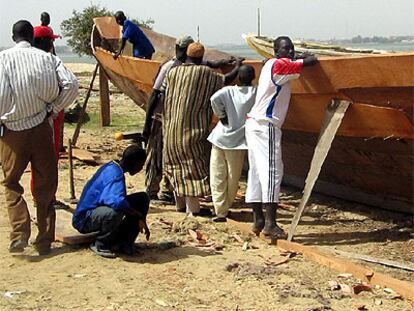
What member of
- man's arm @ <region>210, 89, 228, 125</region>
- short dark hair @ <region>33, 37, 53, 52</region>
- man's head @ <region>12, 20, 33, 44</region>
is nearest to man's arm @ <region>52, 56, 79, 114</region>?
man's head @ <region>12, 20, 33, 44</region>

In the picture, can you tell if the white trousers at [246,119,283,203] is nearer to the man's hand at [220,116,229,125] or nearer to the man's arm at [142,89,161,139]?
the man's hand at [220,116,229,125]

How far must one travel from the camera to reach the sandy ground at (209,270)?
4.27 metres

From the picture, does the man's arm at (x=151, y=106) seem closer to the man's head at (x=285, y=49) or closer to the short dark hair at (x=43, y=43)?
the short dark hair at (x=43, y=43)

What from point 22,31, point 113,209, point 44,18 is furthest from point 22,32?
point 44,18

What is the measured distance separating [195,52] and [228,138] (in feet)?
2.94

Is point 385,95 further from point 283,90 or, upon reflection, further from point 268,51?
point 268,51

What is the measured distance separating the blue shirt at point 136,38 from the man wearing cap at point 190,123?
3608mm

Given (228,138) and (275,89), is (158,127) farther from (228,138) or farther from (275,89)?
(275,89)

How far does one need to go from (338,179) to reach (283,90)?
66.6 inches

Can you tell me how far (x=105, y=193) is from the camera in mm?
5020

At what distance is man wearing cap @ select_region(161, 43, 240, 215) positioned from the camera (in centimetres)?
635

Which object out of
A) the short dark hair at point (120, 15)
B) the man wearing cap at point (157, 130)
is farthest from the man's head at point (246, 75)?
the short dark hair at point (120, 15)

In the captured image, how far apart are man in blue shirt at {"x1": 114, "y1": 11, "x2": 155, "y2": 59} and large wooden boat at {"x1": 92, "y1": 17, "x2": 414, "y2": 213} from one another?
3.55 m

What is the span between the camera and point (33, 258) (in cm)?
521
